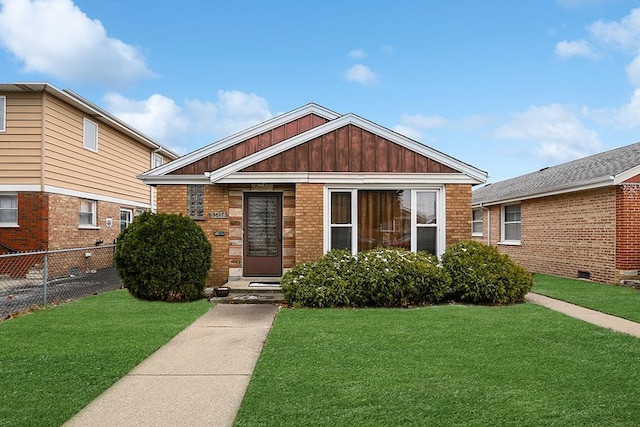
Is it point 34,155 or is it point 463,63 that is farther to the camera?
point 463,63

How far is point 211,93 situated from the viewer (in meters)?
17.5

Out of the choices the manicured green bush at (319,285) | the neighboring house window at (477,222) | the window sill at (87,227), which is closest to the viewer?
the manicured green bush at (319,285)

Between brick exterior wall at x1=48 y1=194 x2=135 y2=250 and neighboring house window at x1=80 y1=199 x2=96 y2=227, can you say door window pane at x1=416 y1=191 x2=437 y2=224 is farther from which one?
neighboring house window at x1=80 y1=199 x2=96 y2=227

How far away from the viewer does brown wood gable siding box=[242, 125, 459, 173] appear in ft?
35.4

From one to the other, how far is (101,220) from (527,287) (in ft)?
49.5

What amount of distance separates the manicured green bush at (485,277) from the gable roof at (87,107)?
1263cm

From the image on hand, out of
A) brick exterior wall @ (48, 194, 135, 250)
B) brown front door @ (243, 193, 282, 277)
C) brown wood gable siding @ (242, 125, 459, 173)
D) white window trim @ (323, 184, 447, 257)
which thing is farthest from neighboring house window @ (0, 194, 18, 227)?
white window trim @ (323, 184, 447, 257)

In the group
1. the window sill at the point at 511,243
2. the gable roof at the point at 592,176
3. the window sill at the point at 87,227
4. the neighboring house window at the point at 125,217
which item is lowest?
the window sill at the point at 511,243

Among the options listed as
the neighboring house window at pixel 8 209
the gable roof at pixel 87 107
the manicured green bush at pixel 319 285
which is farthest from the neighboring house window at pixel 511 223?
the neighboring house window at pixel 8 209

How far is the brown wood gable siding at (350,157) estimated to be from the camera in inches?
424

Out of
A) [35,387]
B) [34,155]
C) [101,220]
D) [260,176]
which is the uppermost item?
[34,155]

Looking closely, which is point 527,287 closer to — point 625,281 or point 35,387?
point 625,281

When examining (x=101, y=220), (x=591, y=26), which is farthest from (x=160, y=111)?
(x=591, y=26)

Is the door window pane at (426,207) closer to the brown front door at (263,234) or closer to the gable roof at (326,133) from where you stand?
the gable roof at (326,133)
